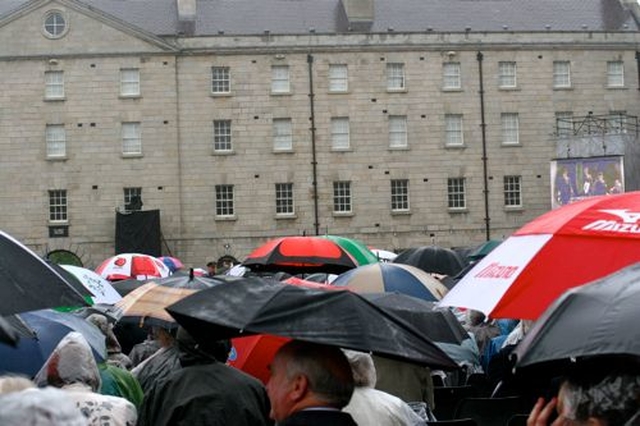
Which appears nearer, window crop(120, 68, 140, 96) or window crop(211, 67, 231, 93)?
window crop(120, 68, 140, 96)

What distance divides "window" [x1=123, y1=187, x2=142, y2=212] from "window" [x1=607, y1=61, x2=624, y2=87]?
816 inches

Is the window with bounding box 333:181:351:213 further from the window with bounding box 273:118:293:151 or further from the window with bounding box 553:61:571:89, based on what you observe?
the window with bounding box 553:61:571:89

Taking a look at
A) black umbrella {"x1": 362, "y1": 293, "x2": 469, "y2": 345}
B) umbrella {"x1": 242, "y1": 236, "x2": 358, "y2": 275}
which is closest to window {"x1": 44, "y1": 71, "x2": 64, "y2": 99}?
umbrella {"x1": 242, "y1": 236, "x2": 358, "y2": 275}

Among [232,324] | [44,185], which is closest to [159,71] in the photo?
Answer: [44,185]

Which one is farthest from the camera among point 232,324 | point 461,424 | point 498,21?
point 498,21

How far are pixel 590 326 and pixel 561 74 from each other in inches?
2237

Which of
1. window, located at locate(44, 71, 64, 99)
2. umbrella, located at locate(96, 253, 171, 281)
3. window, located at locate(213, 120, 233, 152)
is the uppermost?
window, located at locate(44, 71, 64, 99)

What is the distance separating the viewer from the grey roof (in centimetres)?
6094

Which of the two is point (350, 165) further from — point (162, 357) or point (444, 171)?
point (162, 357)

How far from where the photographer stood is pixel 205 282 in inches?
454

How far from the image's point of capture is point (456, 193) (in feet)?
194

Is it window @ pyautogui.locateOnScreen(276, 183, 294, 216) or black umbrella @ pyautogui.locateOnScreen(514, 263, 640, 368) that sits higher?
window @ pyautogui.locateOnScreen(276, 183, 294, 216)

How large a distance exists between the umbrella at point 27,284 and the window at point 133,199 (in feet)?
166

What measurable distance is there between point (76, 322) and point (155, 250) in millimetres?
47002
